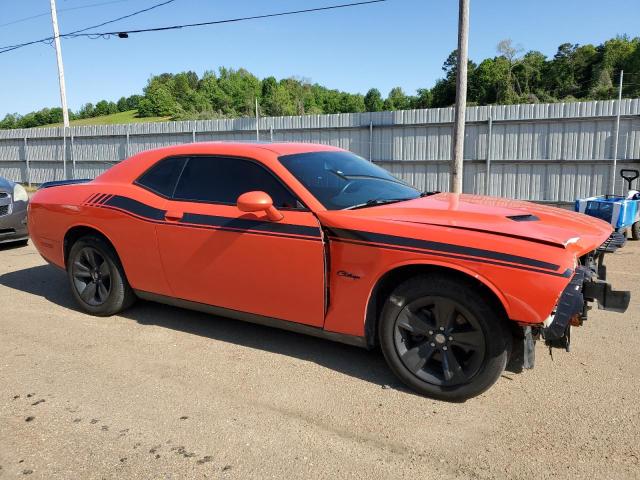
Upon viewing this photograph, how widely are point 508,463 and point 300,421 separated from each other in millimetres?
1132

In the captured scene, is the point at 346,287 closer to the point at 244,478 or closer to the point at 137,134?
the point at 244,478

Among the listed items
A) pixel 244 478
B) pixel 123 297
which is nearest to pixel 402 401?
pixel 244 478

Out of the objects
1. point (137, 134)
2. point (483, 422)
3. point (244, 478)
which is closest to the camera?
point (244, 478)

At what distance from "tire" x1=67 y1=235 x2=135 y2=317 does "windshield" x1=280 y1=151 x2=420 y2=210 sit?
1960mm

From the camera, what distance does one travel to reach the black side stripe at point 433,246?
9.11 feet

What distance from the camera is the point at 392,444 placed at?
276cm

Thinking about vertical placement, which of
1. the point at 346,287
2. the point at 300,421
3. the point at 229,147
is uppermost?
the point at 229,147

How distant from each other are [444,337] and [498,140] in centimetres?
994

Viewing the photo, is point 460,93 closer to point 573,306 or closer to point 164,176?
point 164,176

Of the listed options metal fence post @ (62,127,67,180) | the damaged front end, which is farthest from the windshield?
metal fence post @ (62,127,67,180)

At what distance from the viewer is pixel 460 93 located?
10.2 metres

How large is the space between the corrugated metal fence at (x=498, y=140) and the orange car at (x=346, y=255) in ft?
27.7

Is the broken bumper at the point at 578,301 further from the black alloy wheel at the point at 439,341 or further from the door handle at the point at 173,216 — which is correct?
the door handle at the point at 173,216

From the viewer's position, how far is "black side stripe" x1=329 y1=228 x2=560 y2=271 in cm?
278
